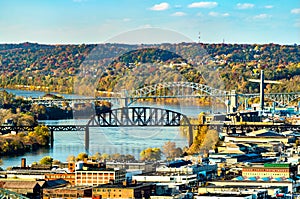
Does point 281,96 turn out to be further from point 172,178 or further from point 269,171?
point 172,178

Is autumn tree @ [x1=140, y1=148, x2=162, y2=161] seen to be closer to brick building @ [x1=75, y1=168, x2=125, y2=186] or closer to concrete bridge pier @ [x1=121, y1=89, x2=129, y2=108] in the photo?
brick building @ [x1=75, y1=168, x2=125, y2=186]

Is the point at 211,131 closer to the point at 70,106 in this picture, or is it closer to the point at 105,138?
the point at 105,138

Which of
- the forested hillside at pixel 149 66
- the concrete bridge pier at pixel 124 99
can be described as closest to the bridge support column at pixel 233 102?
the forested hillside at pixel 149 66

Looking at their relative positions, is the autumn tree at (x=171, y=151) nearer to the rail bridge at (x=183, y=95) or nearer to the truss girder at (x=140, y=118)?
the truss girder at (x=140, y=118)

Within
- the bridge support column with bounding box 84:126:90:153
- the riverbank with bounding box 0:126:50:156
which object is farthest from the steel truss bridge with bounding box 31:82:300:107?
the bridge support column with bounding box 84:126:90:153

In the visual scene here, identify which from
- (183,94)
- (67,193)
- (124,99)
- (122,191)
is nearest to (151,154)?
(67,193)
